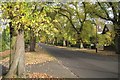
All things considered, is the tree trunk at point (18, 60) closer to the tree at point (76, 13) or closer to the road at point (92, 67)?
the road at point (92, 67)

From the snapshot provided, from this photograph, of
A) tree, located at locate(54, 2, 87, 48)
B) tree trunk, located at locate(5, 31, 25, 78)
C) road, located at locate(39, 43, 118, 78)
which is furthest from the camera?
tree, located at locate(54, 2, 87, 48)

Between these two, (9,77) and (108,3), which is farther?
(108,3)

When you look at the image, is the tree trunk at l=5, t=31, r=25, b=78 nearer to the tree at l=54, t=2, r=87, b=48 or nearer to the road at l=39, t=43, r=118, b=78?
the road at l=39, t=43, r=118, b=78

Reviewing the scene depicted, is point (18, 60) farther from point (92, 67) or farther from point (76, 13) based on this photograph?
point (76, 13)

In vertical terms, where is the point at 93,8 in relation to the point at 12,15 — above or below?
above

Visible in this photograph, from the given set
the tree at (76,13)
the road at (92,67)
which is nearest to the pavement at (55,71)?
the road at (92,67)

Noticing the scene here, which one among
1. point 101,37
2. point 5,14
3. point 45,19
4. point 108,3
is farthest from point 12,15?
point 101,37

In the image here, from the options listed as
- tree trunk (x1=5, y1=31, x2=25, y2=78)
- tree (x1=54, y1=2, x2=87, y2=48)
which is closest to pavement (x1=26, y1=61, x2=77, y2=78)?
tree trunk (x1=5, y1=31, x2=25, y2=78)

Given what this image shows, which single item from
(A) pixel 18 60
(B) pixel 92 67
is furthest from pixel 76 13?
(A) pixel 18 60

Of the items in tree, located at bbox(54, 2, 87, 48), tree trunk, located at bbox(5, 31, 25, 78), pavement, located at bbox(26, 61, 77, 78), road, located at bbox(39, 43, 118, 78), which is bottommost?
road, located at bbox(39, 43, 118, 78)

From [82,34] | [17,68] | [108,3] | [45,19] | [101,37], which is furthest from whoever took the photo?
[82,34]

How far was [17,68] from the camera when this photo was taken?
1322cm

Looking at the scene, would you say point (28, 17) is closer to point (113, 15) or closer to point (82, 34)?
point (113, 15)

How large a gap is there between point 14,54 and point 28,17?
10.4 ft
